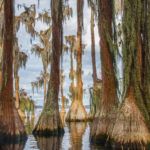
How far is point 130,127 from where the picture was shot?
754 inches

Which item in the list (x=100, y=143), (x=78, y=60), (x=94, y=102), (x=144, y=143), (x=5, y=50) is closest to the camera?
(x=144, y=143)

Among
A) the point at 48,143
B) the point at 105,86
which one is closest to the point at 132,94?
the point at 105,86

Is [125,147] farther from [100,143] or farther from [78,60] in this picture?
[78,60]

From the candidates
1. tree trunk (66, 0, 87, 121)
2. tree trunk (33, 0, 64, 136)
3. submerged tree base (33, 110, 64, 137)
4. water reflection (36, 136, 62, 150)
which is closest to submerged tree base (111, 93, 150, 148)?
water reflection (36, 136, 62, 150)

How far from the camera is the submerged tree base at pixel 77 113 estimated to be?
45250 mm

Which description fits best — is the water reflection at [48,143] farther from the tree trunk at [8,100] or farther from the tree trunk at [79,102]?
the tree trunk at [79,102]

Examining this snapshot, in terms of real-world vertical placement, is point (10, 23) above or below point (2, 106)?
above

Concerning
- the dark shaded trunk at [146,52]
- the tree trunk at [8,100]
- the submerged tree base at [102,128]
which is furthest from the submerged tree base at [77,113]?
the dark shaded trunk at [146,52]

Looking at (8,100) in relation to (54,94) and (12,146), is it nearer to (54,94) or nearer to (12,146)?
(12,146)

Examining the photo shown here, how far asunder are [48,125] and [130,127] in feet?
32.3

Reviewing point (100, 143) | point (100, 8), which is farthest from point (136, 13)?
point (100, 143)

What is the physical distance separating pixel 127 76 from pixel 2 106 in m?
7.43

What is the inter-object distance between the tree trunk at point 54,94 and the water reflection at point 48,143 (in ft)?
2.73

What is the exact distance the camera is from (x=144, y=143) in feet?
62.4
